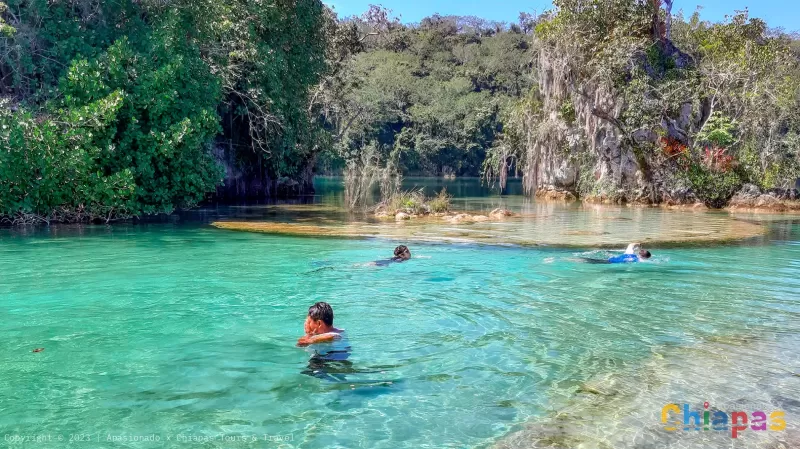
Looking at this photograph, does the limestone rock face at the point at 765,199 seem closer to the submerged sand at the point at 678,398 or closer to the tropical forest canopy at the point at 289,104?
the tropical forest canopy at the point at 289,104

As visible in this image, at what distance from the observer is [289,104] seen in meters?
27.6

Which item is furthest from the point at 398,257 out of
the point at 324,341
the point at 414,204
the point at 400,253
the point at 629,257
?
the point at 414,204

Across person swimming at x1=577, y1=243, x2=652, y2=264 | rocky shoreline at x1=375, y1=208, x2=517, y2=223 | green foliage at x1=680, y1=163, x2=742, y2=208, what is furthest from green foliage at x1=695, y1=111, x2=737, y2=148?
person swimming at x1=577, y1=243, x2=652, y2=264

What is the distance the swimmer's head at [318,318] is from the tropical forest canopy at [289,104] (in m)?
12.7

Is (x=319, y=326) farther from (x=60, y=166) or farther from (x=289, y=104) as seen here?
(x=289, y=104)

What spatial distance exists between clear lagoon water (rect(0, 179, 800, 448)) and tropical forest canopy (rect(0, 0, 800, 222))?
555cm

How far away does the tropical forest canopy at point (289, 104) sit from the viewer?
57.8ft

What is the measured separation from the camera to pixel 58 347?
6.84 metres

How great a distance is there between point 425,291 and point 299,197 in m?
26.8

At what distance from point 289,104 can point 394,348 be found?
22161mm

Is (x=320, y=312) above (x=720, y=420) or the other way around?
above

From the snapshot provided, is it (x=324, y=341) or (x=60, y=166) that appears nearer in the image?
(x=324, y=341)

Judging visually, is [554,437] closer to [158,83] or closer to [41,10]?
[158,83]

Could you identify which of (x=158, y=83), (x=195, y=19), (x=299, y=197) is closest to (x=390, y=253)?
(x=158, y=83)
